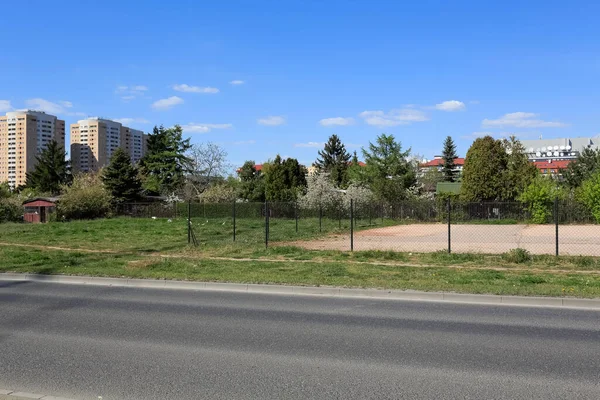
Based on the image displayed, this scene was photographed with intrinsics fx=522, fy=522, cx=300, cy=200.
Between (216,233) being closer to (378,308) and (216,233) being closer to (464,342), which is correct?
(378,308)

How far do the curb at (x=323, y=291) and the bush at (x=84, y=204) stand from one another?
34.0 m

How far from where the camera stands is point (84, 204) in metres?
46.9

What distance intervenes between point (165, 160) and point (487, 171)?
4755 cm

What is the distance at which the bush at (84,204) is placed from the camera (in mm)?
45938

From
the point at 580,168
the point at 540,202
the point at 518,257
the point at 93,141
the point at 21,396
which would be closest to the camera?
the point at 21,396

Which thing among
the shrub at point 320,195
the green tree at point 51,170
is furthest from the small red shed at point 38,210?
the green tree at point 51,170

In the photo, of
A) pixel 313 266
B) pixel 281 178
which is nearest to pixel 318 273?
pixel 313 266

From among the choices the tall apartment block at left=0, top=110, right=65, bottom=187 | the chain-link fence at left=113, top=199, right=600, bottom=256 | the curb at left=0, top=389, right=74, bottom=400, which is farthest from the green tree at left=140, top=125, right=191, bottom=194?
the curb at left=0, top=389, right=74, bottom=400

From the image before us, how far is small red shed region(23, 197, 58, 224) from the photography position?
4347 cm

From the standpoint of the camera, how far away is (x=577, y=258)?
15867mm

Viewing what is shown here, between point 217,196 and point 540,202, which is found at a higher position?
point 217,196

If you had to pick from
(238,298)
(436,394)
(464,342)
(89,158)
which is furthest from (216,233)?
(89,158)

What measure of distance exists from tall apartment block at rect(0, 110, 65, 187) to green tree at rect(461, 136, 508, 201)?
104373 millimetres

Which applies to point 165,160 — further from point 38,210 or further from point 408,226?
point 408,226
